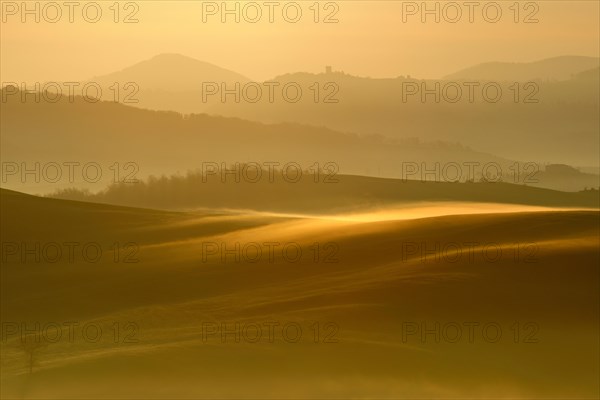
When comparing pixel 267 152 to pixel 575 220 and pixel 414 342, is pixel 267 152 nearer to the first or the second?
pixel 575 220

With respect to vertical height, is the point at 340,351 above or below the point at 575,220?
below

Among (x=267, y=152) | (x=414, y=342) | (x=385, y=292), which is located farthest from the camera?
(x=267, y=152)

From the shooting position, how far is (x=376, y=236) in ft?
131

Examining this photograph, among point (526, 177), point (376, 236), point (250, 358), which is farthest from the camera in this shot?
point (526, 177)

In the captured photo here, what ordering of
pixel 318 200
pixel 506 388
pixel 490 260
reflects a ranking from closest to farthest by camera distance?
pixel 506 388, pixel 490 260, pixel 318 200

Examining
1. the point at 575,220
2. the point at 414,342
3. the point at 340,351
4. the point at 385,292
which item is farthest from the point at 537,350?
the point at 575,220

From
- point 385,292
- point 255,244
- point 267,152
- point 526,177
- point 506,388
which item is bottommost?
point 506,388

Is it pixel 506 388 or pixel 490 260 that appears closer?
pixel 506 388

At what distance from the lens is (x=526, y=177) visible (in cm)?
14712

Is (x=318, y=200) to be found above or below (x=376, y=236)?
above

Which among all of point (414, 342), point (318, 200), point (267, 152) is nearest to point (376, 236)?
point (414, 342)

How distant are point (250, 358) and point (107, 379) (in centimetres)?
339

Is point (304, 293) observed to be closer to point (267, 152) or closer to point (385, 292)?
point (385, 292)

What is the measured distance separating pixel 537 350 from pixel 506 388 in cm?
341
